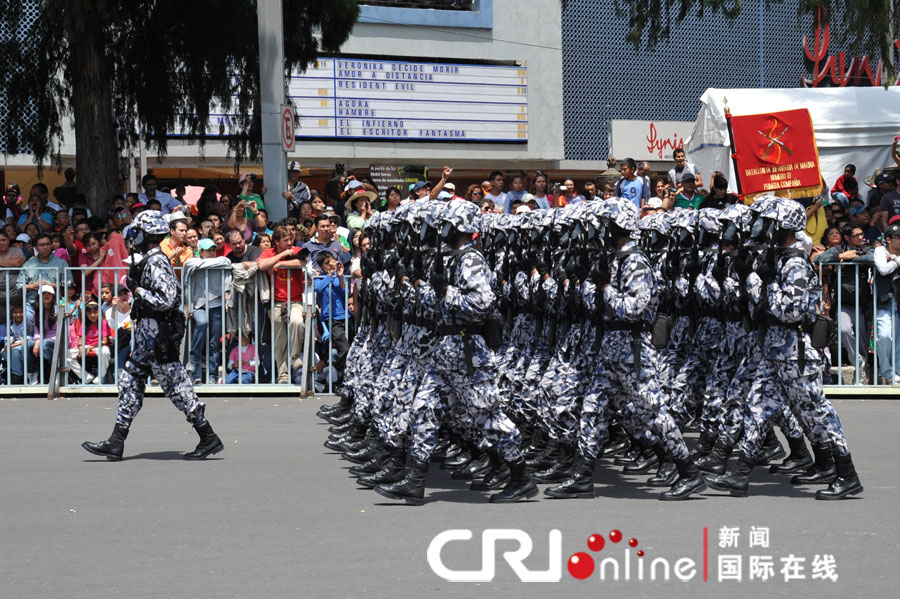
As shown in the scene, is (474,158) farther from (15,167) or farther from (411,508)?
(411,508)

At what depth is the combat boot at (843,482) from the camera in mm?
8516

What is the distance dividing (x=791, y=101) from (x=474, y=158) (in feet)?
40.4

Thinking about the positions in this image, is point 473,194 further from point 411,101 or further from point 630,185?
point 411,101

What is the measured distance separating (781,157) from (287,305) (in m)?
6.85

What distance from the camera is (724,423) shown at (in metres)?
8.89

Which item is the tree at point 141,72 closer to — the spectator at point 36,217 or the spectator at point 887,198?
the spectator at point 36,217

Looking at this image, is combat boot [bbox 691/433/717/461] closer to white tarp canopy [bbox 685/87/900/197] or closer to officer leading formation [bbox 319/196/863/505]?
officer leading formation [bbox 319/196/863/505]

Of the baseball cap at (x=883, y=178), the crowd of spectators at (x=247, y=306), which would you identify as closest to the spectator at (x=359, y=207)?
the crowd of spectators at (x=247, y=306)

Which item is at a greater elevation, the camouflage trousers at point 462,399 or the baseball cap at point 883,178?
the baseball cap at point 883,178

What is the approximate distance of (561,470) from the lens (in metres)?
9.17

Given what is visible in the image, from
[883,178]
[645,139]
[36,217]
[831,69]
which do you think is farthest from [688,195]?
[831,69]

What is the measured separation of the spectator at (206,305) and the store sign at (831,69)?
24006 mm

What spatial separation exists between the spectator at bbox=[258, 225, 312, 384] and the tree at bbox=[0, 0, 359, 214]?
Answer: 5.32 m

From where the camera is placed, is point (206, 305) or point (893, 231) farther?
point (206, 305)
